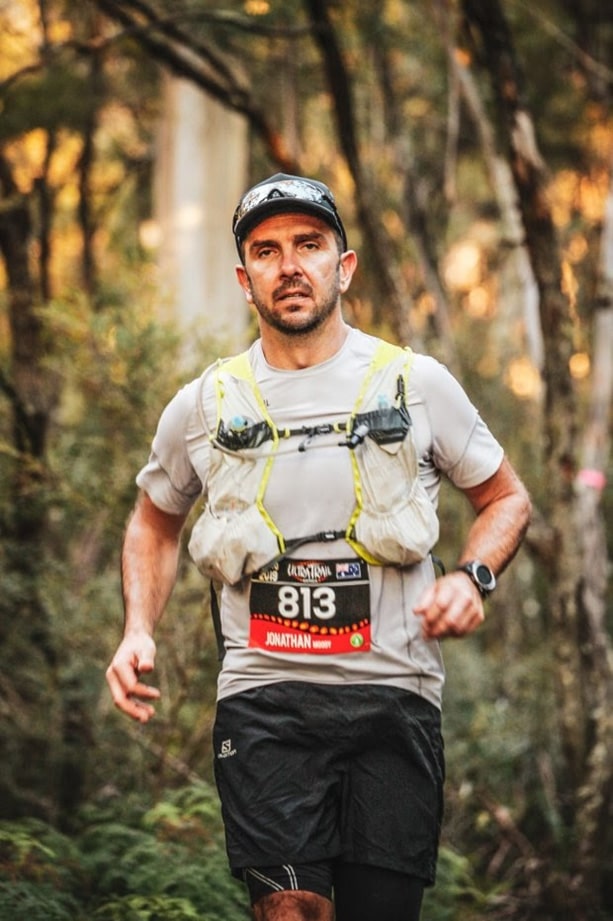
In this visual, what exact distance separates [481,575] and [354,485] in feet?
1.42

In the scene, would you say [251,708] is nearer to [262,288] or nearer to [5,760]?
[262,288]

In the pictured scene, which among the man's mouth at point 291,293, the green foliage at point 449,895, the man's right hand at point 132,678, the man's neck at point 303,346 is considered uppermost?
the man's mouth at point 291,293

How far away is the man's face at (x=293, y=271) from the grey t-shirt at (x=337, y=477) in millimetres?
148

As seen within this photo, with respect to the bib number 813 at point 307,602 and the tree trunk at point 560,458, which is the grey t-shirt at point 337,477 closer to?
the bib number 813 at point 307,602

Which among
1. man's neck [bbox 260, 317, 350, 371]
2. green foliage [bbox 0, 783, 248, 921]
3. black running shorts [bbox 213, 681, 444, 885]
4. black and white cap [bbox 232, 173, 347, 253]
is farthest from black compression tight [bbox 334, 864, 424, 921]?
black and white cap [bbox 232, 173, 347, 253]

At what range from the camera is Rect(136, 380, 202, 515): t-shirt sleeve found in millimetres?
3707

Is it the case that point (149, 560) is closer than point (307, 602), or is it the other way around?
point (307, 602)

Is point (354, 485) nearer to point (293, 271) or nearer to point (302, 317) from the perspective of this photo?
point (302, 317)

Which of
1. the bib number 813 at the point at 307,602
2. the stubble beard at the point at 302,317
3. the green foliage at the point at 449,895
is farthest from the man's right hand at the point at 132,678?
the green foliage at the point at 449,895

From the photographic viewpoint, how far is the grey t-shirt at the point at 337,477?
340cm

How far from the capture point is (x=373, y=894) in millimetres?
3340

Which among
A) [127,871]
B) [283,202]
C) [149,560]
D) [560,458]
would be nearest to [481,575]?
[149,560]

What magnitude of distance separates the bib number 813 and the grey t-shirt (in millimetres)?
91

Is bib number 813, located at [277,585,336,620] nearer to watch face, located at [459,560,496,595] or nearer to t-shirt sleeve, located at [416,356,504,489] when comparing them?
watch face, located at [459,560,496,595]
